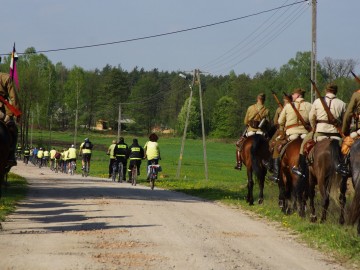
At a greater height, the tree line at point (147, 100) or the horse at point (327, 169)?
the tree line at point (147, 100)

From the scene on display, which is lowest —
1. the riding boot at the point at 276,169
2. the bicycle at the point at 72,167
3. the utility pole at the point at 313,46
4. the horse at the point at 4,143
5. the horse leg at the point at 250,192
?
the bicycle at the point at 72,167

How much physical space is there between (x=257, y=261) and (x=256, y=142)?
9.68 m

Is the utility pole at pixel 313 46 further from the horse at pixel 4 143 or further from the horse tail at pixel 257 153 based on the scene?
the horse at pixel 4 143

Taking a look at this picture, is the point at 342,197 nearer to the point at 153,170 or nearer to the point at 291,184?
the point at 291,184

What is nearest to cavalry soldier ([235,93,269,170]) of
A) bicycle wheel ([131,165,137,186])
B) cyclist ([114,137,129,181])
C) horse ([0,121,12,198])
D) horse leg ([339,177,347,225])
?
horse leg ([339,177,347,225])

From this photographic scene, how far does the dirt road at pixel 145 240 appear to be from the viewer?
9.49 meters

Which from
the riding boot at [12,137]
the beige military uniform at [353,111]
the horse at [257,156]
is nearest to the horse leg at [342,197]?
the beige military uniform at [353,111]

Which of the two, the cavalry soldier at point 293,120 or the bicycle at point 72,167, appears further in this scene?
the bicycle at point 72,167

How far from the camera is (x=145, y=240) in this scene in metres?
11.5

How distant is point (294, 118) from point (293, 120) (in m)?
0.05

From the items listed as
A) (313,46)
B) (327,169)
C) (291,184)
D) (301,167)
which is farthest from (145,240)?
(313,46)

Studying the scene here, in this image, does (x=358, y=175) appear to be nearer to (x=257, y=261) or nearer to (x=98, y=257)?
(x=257, y=261)

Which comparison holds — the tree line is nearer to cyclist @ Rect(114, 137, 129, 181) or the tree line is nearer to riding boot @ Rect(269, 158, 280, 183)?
cyclist @ Rect(114, 137, 129, 181)

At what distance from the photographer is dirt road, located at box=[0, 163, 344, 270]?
374 inches
